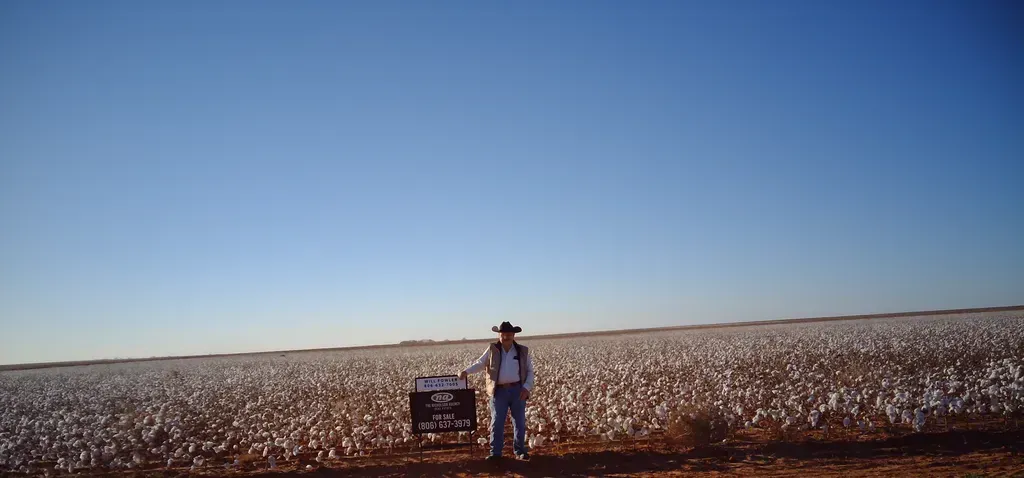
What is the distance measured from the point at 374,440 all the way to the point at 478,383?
31.4ft

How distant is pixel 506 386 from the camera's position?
29.1 ft

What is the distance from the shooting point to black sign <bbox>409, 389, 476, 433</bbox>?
30.9ft

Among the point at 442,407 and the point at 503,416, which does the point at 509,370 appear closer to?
the point at 503,416

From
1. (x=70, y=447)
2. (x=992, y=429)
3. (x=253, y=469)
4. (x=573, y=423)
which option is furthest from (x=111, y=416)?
(x=992, y=429)

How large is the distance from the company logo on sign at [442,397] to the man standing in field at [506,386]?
75 cm

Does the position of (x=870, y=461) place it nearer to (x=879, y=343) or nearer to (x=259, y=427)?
(x=259, y=427)

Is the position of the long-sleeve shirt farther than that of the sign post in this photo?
No

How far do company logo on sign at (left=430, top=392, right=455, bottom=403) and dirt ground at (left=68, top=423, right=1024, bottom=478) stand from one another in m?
0.91

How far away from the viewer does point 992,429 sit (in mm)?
9844

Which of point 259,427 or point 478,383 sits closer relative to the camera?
point 259,427

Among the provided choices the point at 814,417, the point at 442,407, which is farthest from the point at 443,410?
the point at 814,417

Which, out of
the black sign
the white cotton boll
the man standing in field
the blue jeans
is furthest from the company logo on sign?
the white cotton boll

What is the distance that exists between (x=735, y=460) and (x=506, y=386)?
11.1 ft

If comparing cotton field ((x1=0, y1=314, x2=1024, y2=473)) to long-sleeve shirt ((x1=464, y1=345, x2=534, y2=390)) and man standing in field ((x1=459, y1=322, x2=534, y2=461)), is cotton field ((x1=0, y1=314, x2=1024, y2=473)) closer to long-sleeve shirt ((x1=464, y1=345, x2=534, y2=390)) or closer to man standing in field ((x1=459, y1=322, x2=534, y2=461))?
man standing in field ((x1=459, y1=322, x2=534, y2=461))
